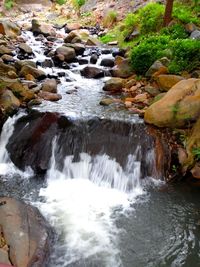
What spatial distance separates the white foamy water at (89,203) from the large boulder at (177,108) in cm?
131

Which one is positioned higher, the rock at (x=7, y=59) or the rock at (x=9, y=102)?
the rock at (x=7, y=59)

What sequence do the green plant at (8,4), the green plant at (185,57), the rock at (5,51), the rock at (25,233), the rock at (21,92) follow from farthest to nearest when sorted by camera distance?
1. the green plant at (8,4)
2. the rock at (5,51)
3. the green plant at (185,57)
4. the rock at (21,92)
5. the rock at (25,233)

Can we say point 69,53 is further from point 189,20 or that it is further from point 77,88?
point 189,20

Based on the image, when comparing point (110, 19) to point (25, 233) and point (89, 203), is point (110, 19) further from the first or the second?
point (25, 233)

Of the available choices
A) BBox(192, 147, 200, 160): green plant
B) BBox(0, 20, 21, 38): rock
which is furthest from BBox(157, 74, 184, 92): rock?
BBox(0, 20, 21, 38): rock

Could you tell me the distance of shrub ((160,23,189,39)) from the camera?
47.1 ft

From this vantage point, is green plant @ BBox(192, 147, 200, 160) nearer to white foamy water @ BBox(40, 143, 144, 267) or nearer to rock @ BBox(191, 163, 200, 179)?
rock @ BBox(191, 163, 200, 179)

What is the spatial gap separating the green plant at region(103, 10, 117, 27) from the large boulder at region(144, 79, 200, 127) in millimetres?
13942

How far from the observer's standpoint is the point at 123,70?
13094mm

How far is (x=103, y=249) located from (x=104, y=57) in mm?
10924

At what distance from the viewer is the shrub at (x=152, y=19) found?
16562 millimetres

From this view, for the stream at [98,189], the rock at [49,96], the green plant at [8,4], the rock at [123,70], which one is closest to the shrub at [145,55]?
the rock at [123,70]

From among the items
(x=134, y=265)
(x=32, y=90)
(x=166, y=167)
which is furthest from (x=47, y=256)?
(x=32, y=90)

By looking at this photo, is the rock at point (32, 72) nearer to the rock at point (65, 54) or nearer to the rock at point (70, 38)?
the rock at point (65, 54)
